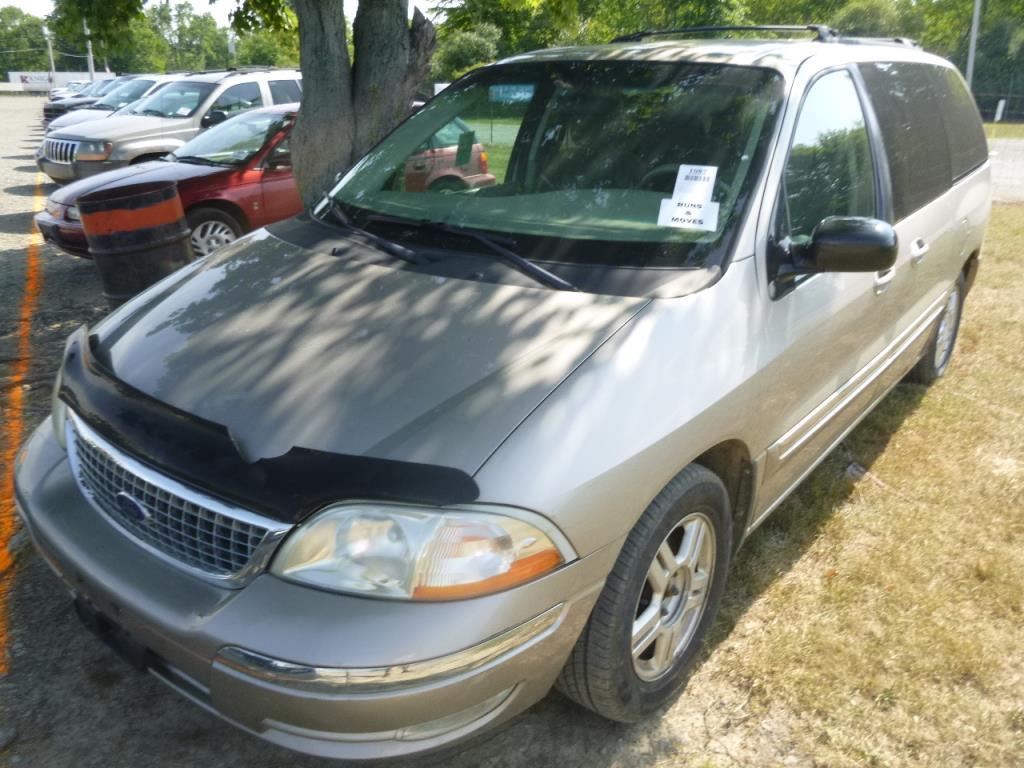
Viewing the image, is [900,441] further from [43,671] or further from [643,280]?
[43,671]

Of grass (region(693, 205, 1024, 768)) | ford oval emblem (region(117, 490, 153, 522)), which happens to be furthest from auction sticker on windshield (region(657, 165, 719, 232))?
ford oval emblem (region(117, 490, 153, 522))

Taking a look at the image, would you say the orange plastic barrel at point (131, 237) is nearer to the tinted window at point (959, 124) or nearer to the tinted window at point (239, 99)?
the tinted window at point (959, 124)

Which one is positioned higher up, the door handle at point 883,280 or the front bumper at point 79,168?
the door handle at point 883,280

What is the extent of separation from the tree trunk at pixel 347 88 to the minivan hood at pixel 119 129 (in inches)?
234

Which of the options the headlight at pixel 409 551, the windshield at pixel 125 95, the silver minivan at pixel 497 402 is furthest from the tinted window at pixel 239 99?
the headlight at pixel 409 551

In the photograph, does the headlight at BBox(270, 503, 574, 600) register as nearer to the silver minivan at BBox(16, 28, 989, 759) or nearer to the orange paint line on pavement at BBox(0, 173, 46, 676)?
the silver minivan at BBox(16, 28, 989, 759)

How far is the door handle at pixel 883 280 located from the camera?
3.29m

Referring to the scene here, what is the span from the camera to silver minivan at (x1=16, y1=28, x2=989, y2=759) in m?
1.90

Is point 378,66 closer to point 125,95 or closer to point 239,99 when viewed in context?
point 239,99

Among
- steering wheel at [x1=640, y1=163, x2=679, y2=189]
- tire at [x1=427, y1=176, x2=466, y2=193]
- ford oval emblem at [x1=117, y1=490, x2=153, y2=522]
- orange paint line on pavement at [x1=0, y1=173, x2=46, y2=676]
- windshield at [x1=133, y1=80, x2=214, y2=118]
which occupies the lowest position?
orange paint line on pavement at [x1=0, y1=173, x2=46, y2=676]

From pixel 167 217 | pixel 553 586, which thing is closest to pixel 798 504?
pixel 553 586

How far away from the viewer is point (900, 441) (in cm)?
446

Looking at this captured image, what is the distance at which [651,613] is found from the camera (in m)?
2.43

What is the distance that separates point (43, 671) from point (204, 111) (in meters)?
9.84
